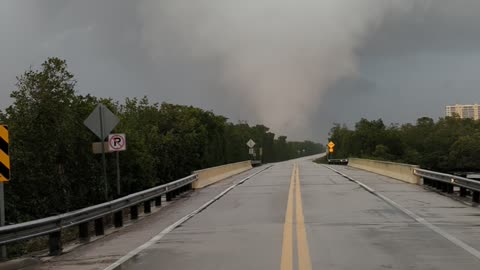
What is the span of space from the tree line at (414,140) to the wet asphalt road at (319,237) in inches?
3537

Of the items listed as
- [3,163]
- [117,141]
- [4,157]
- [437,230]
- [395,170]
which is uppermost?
[117,141]

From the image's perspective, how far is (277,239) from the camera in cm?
1150

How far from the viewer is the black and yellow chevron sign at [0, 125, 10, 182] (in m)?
10.9

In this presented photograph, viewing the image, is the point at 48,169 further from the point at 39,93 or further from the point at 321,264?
the point at 321,264

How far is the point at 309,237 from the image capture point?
38.2ft

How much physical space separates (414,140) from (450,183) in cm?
13900

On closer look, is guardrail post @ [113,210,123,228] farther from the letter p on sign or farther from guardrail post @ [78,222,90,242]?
the letter p on sign

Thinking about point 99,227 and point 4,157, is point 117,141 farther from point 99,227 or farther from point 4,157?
point 4,157

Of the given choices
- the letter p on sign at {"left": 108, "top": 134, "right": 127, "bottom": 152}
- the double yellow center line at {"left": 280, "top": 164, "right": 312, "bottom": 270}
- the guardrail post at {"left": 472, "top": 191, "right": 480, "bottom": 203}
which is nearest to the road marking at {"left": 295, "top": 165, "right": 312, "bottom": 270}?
the double yellow center line at {"left": 280, "top": 164, "right": 312, "bottom": 270}

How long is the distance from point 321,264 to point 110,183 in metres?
29.2

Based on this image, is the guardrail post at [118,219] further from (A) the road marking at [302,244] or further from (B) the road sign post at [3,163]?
(A) the road marking at [302,244]

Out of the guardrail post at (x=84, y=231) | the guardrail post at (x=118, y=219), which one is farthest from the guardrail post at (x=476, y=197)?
the guardrail post at (x=84, y=231)

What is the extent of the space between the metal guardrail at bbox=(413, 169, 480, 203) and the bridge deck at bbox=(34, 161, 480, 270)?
2.42 ft

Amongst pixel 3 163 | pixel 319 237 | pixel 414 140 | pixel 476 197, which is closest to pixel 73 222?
pixel 3 163
